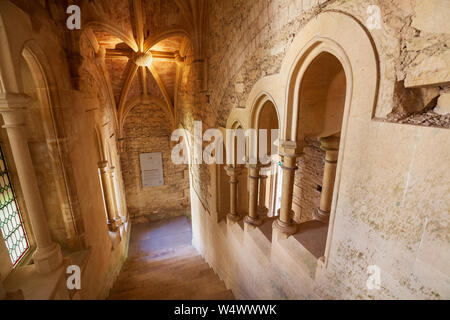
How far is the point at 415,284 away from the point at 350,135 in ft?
3.10

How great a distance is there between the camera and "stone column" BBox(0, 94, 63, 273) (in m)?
1.99

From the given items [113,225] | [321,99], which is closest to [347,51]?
[321,99]

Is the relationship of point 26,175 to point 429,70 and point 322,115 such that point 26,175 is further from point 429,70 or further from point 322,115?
point 429,70

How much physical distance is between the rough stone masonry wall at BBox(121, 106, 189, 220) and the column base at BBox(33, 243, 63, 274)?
18.4 feet

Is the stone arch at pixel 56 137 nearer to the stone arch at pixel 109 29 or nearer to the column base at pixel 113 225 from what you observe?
the stone arch at pixel 109 29

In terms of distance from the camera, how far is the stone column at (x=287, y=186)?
2240 mm

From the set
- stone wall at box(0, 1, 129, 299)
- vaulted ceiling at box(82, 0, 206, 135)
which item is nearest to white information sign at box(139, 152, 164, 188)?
vaulted ceiling at box(82, 0, 206, 135)

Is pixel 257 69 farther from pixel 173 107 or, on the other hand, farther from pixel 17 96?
pixel 173 107

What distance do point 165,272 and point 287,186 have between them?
149 inches

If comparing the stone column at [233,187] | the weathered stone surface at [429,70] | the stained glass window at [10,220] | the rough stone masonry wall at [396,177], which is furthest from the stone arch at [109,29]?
the weathered stone surface at [429,70]

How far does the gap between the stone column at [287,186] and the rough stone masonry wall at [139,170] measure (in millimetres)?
6544

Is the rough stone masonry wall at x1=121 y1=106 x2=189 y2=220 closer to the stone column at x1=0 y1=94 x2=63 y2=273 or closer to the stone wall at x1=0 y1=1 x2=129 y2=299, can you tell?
the stone wall at x1=0 y1=1 x2=129 y2=299

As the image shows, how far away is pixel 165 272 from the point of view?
15.8ft

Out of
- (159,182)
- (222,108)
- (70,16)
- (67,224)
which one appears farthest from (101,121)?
(159,182)
